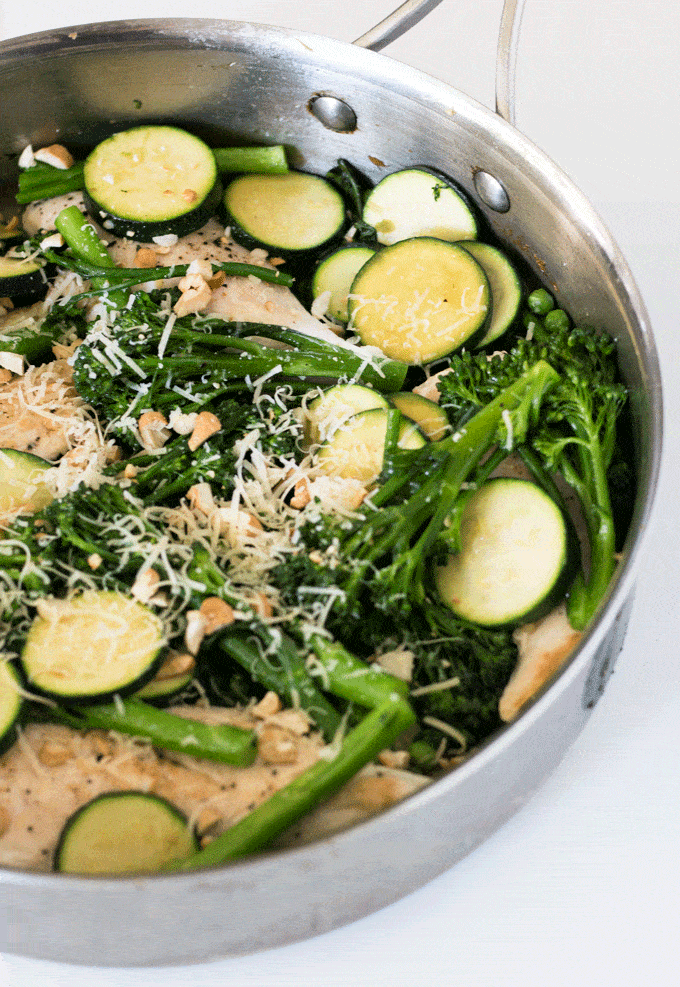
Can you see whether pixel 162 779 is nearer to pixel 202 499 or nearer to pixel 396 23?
pixel 202 499

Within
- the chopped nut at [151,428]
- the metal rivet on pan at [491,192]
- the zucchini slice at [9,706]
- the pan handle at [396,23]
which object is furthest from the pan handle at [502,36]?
the zucchini slice at [9,706]

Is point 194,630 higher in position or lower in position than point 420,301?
lower

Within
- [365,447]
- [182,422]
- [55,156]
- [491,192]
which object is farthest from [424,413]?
[55,156]

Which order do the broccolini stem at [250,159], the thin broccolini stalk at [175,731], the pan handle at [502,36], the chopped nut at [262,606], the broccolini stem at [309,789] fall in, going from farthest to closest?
the broccolini stem at [250,159] → the pan handle at [502,36] → the chopped nut at [262,606] → the thin broccolini stalk at [175,731] → the broccolini stem at [309,789]

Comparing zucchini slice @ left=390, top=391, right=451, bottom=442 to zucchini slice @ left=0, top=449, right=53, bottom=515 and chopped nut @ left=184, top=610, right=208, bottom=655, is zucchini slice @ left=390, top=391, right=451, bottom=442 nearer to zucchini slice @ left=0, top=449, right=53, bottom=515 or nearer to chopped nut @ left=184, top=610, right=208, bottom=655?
chopped nut @ left=184, top=610, right=208, bottom=655

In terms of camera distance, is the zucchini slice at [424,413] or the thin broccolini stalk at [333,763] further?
the zucchini slice at [424,413]

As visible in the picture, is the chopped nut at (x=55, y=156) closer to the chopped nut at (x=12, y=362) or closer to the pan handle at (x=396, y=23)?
the chopped nut at (x=12, y=362)
